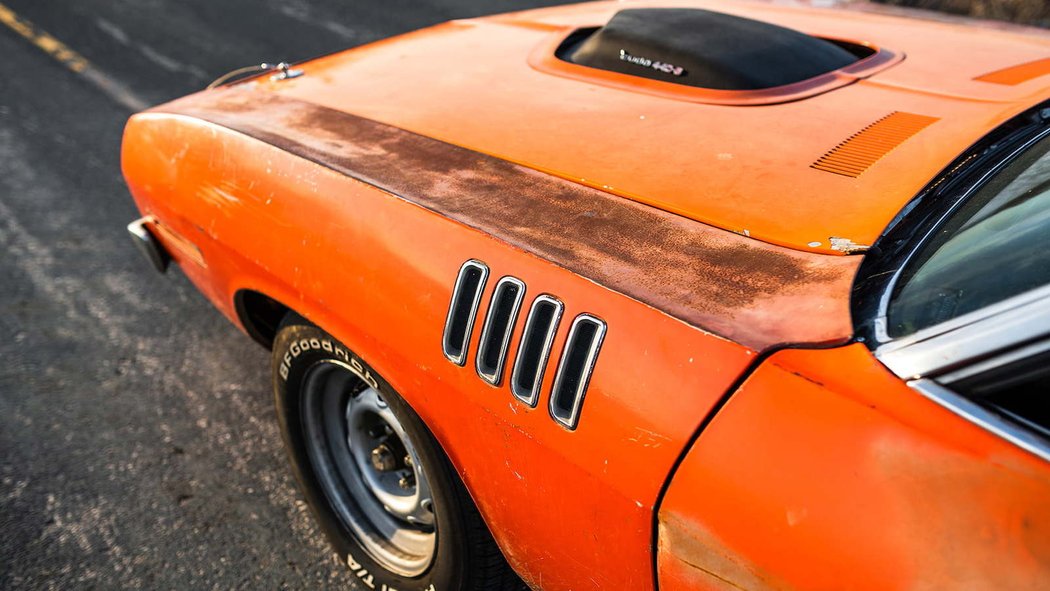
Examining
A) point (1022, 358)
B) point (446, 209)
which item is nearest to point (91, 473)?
point (446, 209)

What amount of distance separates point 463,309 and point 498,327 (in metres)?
0.09

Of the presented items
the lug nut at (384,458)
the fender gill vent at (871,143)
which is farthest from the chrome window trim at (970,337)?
the lug nut at (384,458)

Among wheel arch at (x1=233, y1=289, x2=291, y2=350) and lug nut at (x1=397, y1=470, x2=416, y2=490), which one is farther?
wheel arch at (x1=233, y1=289, x2=291, y2=350)

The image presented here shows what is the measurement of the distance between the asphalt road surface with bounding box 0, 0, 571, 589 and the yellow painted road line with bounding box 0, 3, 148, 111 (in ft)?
0.44

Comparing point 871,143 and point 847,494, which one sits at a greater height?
point 871,143

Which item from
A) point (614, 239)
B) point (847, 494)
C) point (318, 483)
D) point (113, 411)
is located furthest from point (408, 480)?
Result: point (113, 411)

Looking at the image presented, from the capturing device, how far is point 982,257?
1.22 metres

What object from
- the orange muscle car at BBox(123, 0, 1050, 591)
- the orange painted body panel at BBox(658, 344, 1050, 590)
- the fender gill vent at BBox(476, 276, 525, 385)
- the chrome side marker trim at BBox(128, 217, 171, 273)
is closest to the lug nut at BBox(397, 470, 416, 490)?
the orange muscle car at BBox(123, 0, 1050, 591)

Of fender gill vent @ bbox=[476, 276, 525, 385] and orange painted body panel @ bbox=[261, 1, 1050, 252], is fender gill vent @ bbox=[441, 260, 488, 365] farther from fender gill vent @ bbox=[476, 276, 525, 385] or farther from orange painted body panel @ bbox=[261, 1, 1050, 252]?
orange painted body panel @ bbox=[261, 1, 1050, 252]

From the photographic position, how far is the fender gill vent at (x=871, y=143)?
5.36 feet

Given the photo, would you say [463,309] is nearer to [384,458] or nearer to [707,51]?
[384,458]

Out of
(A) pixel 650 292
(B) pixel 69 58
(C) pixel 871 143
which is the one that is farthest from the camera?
(B) pixel 69 58

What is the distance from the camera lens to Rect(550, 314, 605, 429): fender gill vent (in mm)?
1354

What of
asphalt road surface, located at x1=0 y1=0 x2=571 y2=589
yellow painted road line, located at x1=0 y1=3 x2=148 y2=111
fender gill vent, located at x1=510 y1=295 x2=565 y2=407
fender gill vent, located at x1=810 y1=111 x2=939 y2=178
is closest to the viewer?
fender gill vent, located at x1=510 y1=295 x2=565 y2=407
